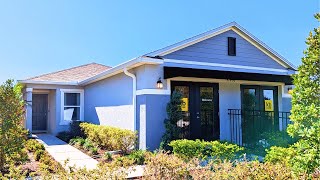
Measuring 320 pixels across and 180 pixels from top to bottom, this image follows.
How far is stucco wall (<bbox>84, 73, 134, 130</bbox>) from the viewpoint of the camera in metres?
10.3

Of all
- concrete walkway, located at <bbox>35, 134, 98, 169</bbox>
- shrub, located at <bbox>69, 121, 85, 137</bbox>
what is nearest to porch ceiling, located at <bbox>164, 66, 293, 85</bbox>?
concrete walkway, located at <bbox>35, 134, 98, 169</bbox>

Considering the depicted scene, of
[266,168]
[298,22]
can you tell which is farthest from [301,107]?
[298,22]

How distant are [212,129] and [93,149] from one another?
14.6 feet

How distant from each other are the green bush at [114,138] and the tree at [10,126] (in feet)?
9.87

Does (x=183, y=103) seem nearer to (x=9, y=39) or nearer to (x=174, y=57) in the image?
(x=174, y=57)

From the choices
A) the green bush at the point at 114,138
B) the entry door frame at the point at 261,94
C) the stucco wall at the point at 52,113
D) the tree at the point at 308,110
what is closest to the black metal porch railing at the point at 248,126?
the entry door frame at the point at 261,94

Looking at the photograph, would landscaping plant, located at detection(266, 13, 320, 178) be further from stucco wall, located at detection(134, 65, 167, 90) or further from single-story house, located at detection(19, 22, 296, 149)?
stucco wall, located at detection(134, 65, 167, 90)

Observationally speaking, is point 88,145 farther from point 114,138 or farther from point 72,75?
point 72,75

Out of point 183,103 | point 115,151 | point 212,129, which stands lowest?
point 115,151

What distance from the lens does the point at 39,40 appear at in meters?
13.5

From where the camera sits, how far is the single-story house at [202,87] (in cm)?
908

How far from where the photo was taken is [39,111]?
16594 millimetres

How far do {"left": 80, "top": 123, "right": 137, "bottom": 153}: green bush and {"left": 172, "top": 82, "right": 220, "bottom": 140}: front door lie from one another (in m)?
1.73

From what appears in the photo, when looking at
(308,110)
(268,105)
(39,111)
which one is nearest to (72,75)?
(39,111)
